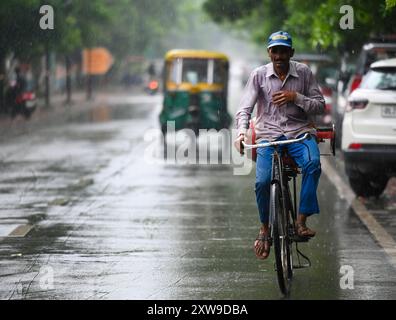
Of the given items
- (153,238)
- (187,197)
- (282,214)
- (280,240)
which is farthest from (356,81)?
(280,240)

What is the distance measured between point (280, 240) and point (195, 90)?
1701 cm

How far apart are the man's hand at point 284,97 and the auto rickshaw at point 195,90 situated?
1611cm

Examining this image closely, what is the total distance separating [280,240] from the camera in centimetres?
739

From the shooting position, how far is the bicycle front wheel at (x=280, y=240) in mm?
7277

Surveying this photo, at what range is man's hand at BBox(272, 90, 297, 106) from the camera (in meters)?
7.83

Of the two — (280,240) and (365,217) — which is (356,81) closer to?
(365,217)

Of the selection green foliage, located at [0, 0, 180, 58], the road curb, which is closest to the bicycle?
the road curb

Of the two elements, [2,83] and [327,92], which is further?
[2,83]

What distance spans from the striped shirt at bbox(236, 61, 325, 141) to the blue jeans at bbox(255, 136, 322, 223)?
14 centimetres

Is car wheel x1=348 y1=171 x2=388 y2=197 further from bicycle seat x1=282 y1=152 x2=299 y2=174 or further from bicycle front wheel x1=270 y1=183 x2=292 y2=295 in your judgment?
bicycle front wheel x1=270 y1=183 x2=292 y2=295

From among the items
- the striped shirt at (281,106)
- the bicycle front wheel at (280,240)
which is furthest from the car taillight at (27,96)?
the bicycle front wheel at (280,240)

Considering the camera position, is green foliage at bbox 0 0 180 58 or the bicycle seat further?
green foliage at bbox 0 0 180 58

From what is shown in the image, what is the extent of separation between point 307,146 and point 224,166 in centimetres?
1027

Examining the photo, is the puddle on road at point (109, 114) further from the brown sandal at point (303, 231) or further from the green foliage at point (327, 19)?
the brown sandal at point (303, 231)
